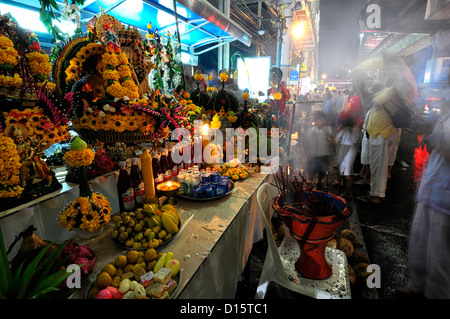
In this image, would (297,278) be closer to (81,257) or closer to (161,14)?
(81,257)

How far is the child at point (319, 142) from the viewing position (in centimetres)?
415

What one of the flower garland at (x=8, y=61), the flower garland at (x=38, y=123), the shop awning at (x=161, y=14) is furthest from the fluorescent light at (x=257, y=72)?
the flower garland at (x=8, y=61)

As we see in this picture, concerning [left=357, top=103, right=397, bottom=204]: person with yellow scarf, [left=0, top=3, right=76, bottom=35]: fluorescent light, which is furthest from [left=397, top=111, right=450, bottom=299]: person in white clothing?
[left=0, top=3, right=76, bottom=35]: fluorescent light

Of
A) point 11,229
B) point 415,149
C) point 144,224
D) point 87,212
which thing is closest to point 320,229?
point 144,224

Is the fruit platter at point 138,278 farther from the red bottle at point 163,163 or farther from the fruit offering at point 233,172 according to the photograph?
the fruit offering at point 233,172

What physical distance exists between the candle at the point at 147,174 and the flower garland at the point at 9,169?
79 cm

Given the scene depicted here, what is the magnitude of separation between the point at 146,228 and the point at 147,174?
52cm

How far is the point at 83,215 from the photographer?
1443 millimetres

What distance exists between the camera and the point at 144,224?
5.05ft

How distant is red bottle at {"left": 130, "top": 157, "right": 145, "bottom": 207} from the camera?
1888 millimetres

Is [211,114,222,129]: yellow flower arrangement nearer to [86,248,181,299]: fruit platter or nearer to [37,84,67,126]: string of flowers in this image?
[37,84,67,126]: string of flowers

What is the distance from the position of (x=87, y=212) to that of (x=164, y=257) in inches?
25.3
